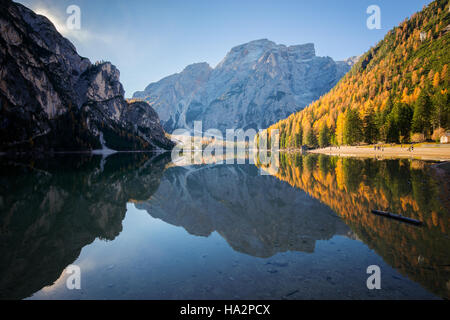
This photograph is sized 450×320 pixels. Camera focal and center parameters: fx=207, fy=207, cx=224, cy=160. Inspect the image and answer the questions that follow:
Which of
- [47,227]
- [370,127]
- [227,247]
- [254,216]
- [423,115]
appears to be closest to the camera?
[227,247]

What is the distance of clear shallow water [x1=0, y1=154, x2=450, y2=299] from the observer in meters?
5.41

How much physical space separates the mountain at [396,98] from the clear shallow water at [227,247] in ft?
217

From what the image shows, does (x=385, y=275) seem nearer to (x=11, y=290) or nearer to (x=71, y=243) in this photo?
(x=11, y=290)

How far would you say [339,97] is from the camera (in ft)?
436

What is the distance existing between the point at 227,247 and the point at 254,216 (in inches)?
157

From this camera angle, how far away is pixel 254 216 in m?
12.0

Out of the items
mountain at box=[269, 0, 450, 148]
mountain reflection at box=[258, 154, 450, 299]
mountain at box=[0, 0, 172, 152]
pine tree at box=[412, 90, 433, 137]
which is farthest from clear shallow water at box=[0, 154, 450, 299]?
mountain at box=[0, 0, 172, 152]

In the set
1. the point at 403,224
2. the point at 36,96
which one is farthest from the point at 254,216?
the point at 36,96

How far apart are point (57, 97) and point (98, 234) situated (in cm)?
20668

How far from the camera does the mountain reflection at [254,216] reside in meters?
8.62

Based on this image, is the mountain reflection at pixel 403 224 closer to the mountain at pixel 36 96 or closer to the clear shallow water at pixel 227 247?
the clear shallow water at pixel 227 247

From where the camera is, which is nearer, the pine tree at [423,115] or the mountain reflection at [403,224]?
the mountain reflection at [403,224]

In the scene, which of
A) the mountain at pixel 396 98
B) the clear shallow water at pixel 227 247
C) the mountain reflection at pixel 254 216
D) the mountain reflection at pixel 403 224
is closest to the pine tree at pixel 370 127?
the mountain at pixel 396 98

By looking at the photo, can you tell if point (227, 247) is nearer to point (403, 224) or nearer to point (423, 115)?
point (403, 224)
